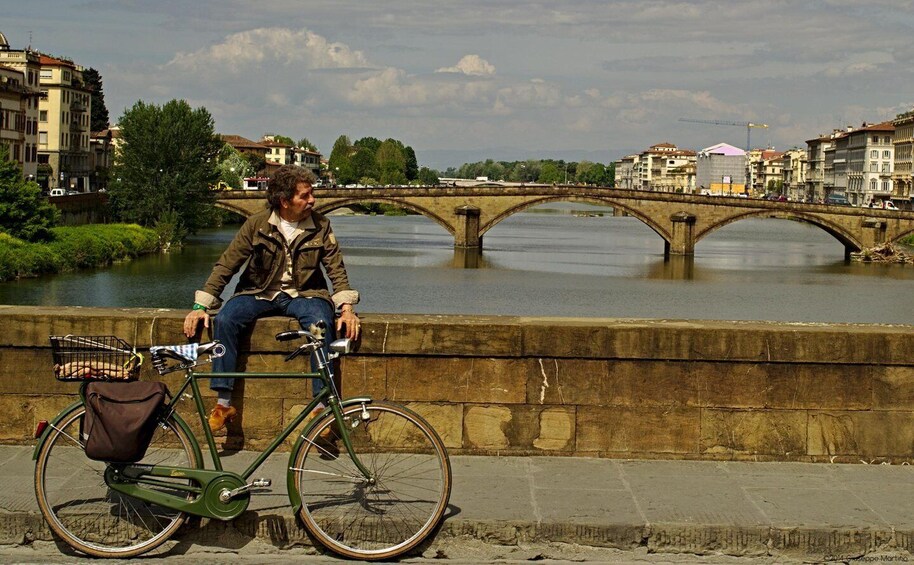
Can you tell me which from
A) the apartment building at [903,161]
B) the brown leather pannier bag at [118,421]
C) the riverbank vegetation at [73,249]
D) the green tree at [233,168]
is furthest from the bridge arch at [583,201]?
the brown leather pannier bag at [118,421]

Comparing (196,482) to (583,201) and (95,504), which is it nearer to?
(95,504)

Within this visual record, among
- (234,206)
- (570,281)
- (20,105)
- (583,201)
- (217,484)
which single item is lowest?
(570,281)

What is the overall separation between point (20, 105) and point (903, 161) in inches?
2922

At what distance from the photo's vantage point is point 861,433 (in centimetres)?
616

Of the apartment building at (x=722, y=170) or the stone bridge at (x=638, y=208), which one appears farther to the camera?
the apartment building at (x=722, y=170)

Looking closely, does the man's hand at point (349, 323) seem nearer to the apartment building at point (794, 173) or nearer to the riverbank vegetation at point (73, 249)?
the riverbank vegetation at point (73, 249)

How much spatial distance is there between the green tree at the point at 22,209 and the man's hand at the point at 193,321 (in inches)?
1726

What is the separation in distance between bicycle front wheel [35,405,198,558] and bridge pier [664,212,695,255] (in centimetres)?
6593

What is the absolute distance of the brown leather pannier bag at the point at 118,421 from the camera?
15.4 feet

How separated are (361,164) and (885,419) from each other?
168 meters

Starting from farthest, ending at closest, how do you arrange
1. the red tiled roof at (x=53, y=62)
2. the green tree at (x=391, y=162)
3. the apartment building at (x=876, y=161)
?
the green tree at (x=391, y=162)
the apartment building at (x=876, y=161)
the red tiled roof at (x=53, y=62)

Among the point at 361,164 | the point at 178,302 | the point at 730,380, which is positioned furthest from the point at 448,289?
the point at 361,164

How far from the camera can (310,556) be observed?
4.87 m

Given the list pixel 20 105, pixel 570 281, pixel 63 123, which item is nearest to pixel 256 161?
pixel 63 123
